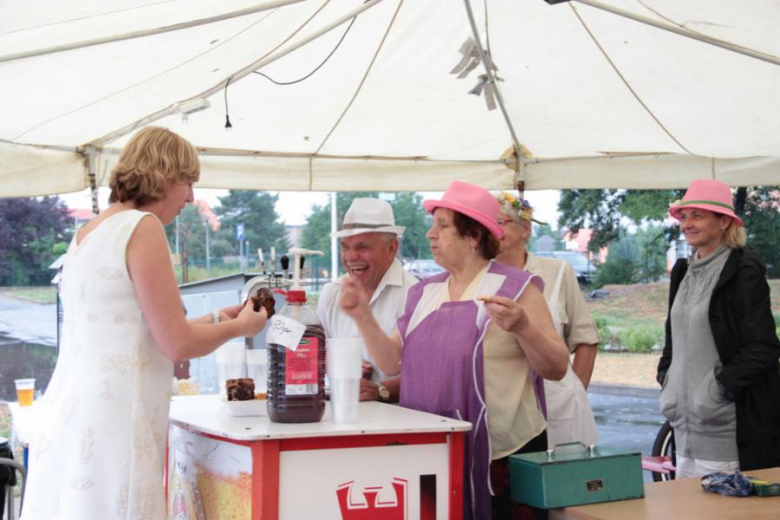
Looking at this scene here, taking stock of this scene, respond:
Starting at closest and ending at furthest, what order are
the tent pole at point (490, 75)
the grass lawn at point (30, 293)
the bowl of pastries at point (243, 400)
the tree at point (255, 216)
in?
the bowl of pastries at point (243, 400) < the tent pole at point (490, 75) < the grass lawn at point (30, 293) < the tree at point (255, 216)

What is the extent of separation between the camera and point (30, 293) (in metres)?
13.2

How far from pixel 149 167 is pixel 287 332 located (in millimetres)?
512

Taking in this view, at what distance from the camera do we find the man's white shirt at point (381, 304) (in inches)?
124

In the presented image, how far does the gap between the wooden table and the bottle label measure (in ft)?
2.47

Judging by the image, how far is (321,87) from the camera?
4.15 m

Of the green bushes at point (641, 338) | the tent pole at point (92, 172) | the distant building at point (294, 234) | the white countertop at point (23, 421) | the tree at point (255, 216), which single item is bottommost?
the green bushes at point (641, 338)

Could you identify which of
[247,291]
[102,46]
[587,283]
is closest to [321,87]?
[102,46]

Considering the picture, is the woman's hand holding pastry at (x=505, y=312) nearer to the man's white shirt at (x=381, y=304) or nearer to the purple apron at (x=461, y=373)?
the purple apron at (x=461, y=373)

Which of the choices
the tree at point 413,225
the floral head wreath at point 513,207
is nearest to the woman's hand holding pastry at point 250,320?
the floral head wreath at point 513,207

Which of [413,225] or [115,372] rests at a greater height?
[413,225]

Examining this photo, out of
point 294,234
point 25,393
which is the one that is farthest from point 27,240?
point 25,393

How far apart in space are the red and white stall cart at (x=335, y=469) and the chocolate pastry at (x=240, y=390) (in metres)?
0.15

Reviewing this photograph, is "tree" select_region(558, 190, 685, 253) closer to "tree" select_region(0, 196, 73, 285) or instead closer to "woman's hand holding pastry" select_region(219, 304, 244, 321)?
"tree" select_region(0, 196, 73, 285)

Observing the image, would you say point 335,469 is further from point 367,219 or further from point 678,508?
point 367,219
